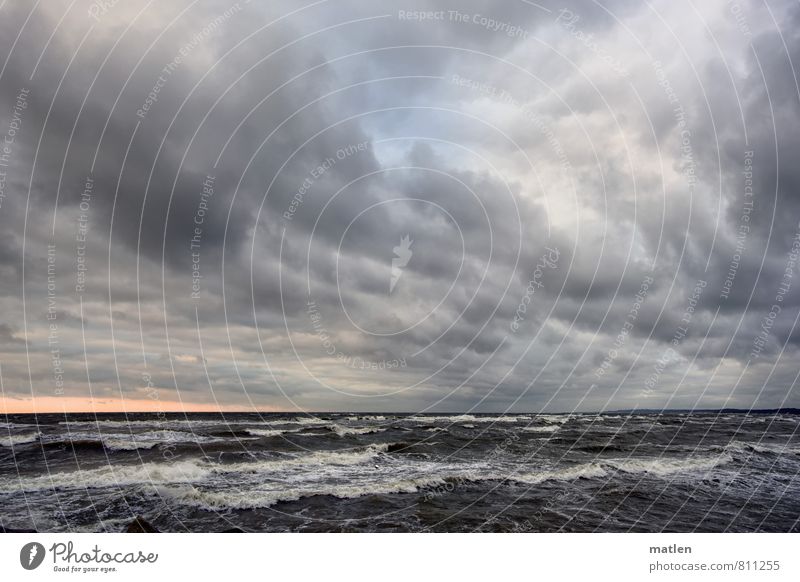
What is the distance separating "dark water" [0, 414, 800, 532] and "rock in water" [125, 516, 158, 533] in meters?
0.30

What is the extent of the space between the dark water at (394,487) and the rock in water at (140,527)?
0.98 feet

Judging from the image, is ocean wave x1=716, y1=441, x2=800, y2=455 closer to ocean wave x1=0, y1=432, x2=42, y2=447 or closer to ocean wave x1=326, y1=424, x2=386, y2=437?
ocean wave x1=326, y1=424, x2=386, y2=437

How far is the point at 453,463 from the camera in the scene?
98.7 ft

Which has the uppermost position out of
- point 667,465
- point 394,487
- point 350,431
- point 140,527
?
point 140,527

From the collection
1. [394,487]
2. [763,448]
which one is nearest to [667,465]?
[763,448]

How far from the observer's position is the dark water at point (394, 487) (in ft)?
58.2

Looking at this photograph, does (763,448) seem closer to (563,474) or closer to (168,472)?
(563,474)

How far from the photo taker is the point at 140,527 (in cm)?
1686

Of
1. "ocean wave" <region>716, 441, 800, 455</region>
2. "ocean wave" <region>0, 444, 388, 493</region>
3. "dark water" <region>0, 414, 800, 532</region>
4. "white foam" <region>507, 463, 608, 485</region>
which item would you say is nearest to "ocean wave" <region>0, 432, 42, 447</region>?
"dark water" <region>0, 414, 800, 532</region>

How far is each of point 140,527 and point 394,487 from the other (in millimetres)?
9822

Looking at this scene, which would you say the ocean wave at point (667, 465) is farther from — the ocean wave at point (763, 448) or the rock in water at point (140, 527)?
the rock in water at point (140, 527)

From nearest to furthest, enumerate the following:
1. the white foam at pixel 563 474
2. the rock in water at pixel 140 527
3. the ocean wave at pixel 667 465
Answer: the rock in water at pixel 140 527 → the white foam at pixel 563 474 → the ocean wave at pixel 667 465

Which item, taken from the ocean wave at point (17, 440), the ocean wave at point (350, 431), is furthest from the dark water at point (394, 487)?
the ocean wave at point (350, 431)
